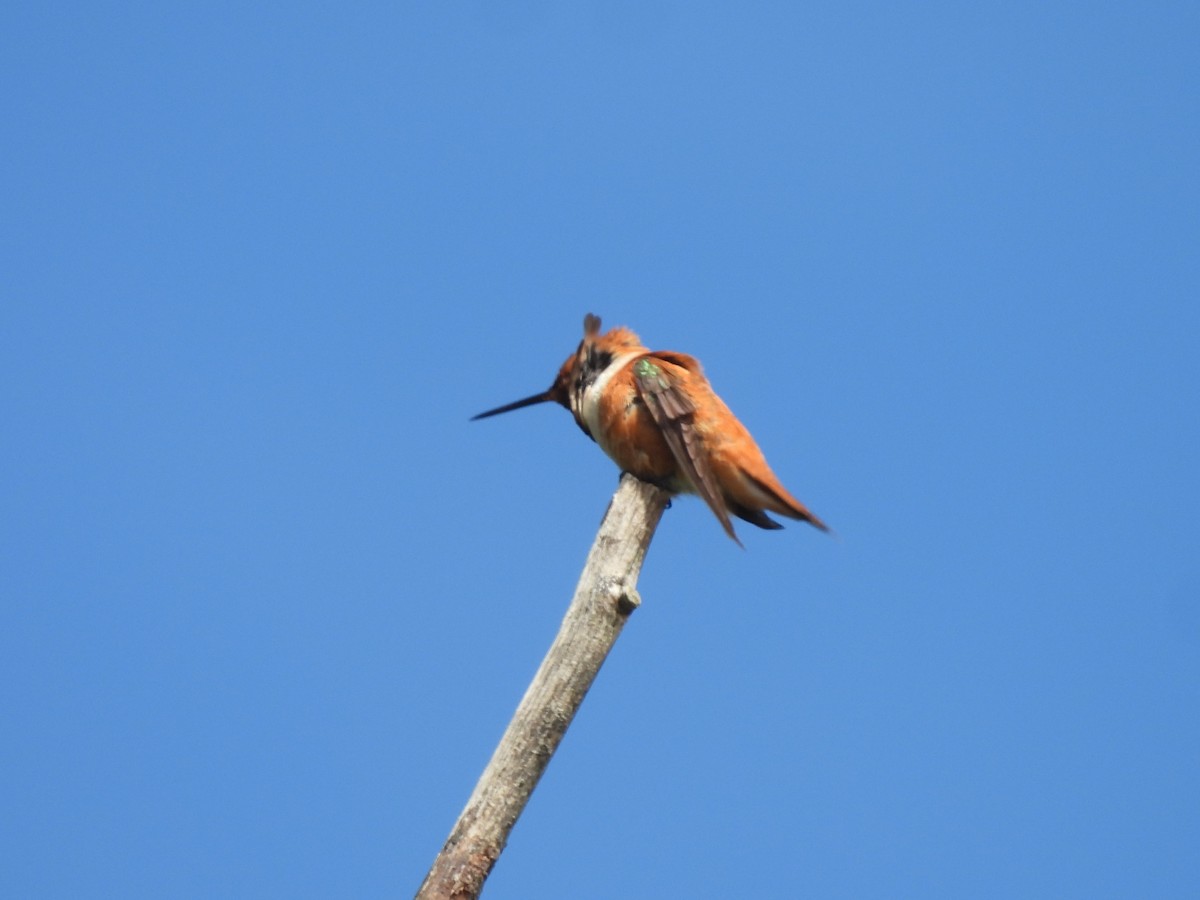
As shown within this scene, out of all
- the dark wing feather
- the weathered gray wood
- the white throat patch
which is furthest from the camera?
the white throat patch

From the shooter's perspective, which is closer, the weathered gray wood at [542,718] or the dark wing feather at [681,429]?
the weathered gray wood at [542,718]

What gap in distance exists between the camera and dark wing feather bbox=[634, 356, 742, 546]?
627 cm

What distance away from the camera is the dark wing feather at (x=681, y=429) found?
20.6ft

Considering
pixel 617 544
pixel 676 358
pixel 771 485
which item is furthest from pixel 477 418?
pixel 617 544

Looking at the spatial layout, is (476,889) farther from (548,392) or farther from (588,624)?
(548,392)

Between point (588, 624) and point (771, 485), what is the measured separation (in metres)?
2.13

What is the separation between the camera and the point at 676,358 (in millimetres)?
6984

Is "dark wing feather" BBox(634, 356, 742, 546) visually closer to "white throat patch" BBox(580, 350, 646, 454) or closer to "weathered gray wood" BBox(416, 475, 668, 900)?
"white throat patch" BBox(580, 350, 646, 454)

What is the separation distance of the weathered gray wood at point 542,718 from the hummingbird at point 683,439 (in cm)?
140

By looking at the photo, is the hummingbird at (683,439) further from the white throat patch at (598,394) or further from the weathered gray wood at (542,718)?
the weathered gray wood at (542,718)

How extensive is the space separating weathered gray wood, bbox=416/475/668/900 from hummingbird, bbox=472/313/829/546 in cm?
140

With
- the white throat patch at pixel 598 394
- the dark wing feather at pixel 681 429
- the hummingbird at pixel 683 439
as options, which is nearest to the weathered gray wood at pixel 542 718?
the dark wing feather at pixel 681 429

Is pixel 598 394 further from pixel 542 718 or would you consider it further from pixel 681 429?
pixel 542 718

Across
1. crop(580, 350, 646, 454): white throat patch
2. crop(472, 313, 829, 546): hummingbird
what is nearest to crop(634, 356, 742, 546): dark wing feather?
crop(472, 313, 829, 546): hummingbird
